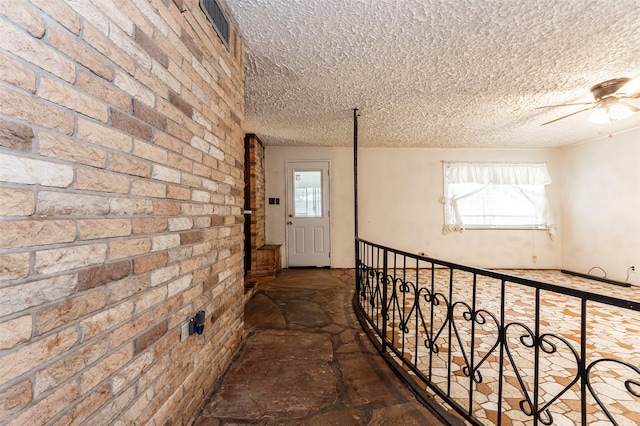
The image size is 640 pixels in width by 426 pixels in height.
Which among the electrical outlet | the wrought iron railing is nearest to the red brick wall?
the electrical outlet

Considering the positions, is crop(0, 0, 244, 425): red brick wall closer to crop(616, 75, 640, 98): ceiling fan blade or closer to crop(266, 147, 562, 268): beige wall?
crop(616, 75, 640, 98): ceiling fan blade

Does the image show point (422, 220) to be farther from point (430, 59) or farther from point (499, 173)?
point (430, 59)

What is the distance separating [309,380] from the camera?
1.64 metres

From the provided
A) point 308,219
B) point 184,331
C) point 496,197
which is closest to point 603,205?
point 496,197

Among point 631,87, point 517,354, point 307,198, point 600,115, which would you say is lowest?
point 517,354

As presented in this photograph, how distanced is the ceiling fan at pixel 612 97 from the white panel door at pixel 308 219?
339 cm

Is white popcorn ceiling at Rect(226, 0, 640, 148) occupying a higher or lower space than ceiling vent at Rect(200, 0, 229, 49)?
higher

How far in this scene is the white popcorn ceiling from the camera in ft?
5.39

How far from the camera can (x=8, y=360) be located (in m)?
0.58

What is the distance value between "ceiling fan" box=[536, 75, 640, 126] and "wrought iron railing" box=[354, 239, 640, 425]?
201cm

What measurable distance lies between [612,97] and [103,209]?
4.12 m

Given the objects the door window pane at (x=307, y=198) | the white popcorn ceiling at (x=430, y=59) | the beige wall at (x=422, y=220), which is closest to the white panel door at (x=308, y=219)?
the door window pane at (x=307, y=198)

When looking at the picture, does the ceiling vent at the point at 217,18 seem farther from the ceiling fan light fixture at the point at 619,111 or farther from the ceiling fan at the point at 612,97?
the ceiling fan light fixture at the point at 619,111

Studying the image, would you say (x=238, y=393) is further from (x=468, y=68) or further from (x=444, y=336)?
(x=468, y=68)
